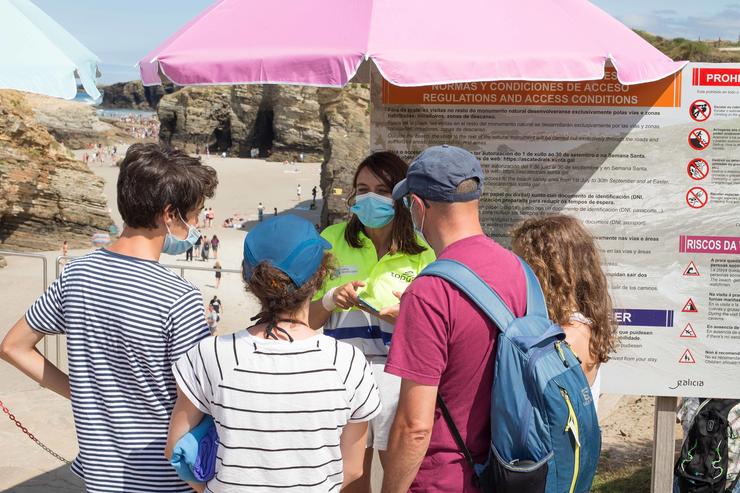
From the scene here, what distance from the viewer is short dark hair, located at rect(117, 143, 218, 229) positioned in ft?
9.03

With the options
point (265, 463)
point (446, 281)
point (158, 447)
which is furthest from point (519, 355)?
point (158, 447)

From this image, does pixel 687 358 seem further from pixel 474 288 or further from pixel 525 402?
pixel 474 288

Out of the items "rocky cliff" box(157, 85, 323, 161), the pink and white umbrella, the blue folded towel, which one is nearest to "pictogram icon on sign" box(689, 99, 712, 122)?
the pink and white umbrella

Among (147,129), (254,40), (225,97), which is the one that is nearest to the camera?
(254,40)

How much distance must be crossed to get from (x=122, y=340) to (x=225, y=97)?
6963 centimetres

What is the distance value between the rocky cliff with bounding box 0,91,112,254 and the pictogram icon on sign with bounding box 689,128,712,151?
2250 cm

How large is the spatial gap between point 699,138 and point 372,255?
213 cm

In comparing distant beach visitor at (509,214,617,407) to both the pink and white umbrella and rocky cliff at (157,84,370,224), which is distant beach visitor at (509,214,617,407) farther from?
rocky cliff at (157,84,370,224)

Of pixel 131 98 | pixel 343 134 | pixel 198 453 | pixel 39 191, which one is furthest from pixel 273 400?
pixel 131 98

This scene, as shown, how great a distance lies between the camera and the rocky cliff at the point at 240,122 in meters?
62.7

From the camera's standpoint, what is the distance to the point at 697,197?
15.3ft

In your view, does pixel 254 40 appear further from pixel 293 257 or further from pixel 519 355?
pixel 519 355

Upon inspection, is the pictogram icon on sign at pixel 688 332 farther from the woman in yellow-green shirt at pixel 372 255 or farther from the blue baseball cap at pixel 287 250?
the blue baseball cap at pixel 287 250

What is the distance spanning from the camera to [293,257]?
248 cm
